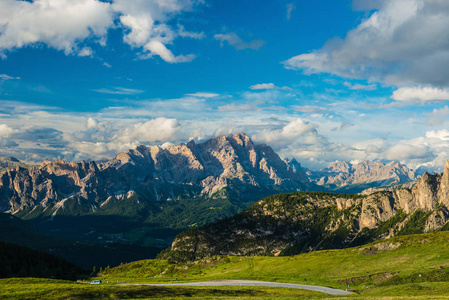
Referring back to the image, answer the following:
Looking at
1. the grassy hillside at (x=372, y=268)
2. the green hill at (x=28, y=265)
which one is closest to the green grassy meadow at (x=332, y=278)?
the grassy hillside at (x=372, y=268)

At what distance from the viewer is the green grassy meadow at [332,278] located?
7062 centimetres

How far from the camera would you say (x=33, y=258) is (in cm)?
19362

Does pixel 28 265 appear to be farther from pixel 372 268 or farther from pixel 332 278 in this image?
pixel 372 268

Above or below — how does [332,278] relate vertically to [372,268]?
below

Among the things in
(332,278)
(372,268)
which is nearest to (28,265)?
(332,278)

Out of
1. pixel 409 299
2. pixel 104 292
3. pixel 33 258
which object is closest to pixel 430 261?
pixel 409 299

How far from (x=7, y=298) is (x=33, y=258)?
158 meters

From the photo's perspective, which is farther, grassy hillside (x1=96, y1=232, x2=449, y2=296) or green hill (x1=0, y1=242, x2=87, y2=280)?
green hill (x1=0, y1=242, x2=87, y2=280)

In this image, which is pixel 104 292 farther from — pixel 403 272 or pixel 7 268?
pixel 7 268

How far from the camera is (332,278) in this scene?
127062 mm

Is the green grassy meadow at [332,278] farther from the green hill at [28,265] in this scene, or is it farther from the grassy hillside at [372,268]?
the green hill at [28,265]

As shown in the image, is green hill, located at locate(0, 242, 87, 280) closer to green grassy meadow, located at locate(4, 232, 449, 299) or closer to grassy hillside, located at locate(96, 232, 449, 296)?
green grassy meadow, located at locate(4, 232, 449, 299)

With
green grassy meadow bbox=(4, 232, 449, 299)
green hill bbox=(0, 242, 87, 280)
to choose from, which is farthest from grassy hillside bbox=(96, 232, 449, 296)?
green hill bbox=(0, 242, 87, 280)

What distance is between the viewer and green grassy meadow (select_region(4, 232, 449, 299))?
7062cm
